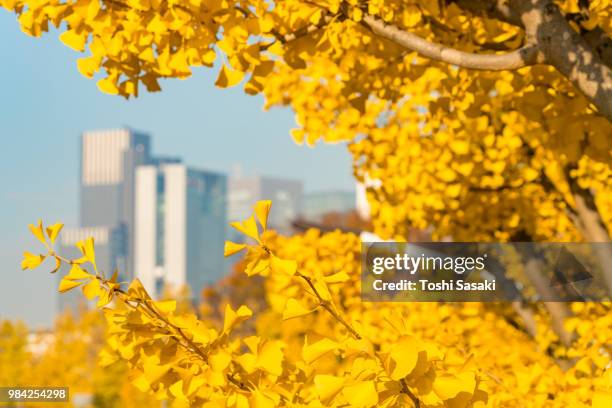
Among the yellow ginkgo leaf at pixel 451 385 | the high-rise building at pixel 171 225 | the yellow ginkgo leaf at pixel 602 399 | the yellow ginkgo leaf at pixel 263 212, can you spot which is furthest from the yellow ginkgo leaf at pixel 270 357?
the high-rise building at pixel 171 225

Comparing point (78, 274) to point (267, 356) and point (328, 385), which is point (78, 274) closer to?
point (267, 356)

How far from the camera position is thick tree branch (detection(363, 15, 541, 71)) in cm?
303

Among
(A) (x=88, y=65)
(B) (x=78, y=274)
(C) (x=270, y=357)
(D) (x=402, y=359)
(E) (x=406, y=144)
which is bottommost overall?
(C) (x=270, y=357)

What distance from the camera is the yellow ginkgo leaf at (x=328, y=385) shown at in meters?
2.09

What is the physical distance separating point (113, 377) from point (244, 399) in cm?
2191

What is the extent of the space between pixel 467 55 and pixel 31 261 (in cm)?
160

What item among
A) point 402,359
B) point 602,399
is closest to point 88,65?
point 402,359

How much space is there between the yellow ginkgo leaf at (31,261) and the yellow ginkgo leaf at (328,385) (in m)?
1.05

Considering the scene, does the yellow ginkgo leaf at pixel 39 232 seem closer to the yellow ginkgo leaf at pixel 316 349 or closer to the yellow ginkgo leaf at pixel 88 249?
the yellow ginkgo leaf at pixel 88 249

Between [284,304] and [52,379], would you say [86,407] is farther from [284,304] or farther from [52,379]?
[284,304]

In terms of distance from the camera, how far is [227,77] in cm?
323

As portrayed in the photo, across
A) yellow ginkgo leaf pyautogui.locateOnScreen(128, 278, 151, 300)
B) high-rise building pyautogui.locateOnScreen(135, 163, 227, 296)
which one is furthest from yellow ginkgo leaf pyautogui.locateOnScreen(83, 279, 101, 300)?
high-rise building pyautogui.locateOnScreen(135, 163, 227, 296)

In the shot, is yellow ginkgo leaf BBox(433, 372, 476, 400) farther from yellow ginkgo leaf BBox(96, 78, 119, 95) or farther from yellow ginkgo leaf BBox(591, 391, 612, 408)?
yellow ginkgo leaf BBox(96, 78, 119, 95)

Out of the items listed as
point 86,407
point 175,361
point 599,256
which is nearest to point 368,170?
point 599,256
